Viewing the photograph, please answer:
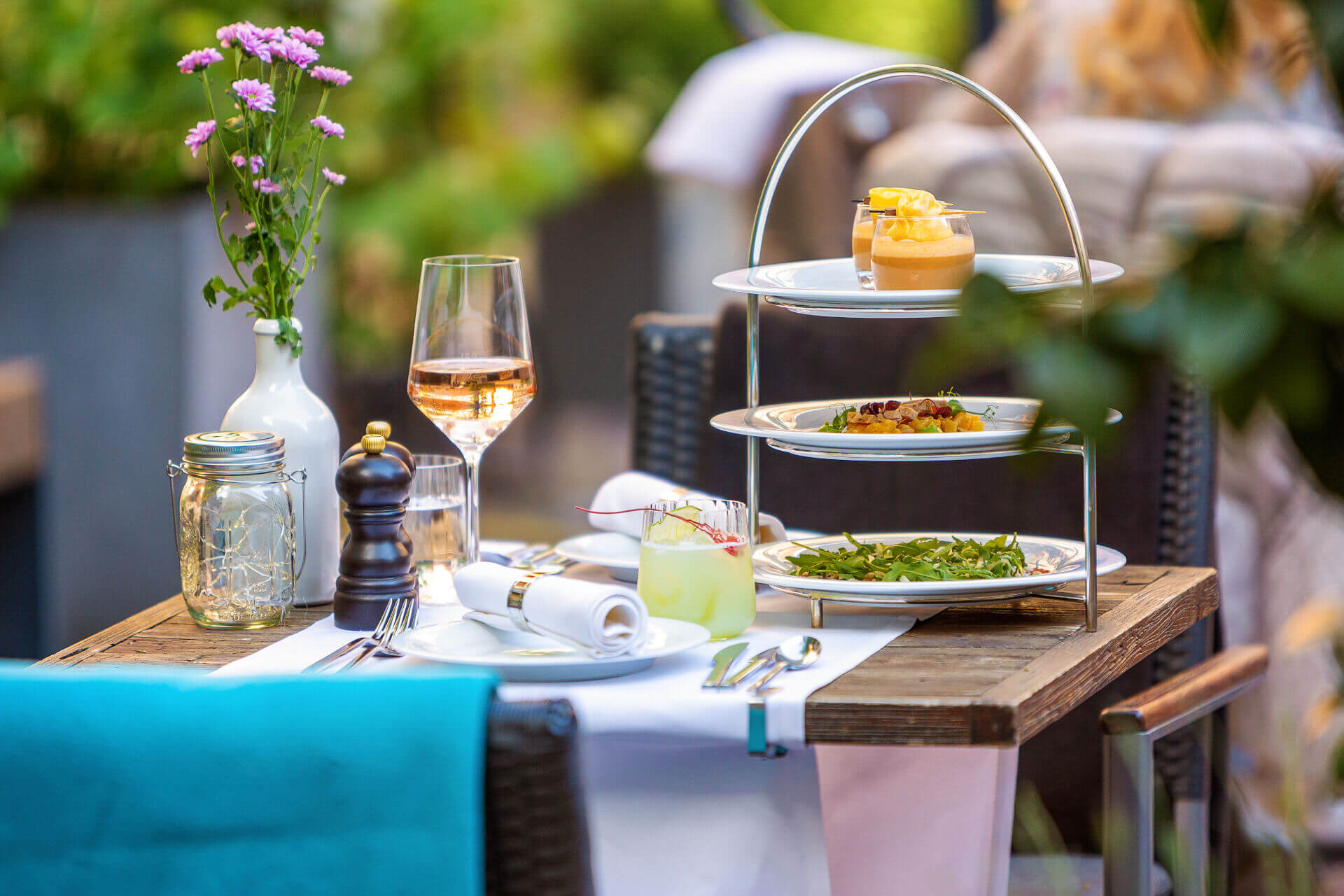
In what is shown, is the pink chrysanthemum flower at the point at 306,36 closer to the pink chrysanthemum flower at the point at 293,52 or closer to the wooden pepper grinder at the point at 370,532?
the pink chrysanthemum flower at the point at 293,52

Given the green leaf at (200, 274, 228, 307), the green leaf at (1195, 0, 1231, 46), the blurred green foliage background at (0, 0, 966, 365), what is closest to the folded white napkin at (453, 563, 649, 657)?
the green leaf at (200, 274, 228, 307)

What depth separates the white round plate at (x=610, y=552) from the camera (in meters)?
1.22

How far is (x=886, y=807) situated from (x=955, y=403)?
11.8 inches

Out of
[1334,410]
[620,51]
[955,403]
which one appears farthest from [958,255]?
[620,51]

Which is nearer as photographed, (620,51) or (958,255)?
(958,255)

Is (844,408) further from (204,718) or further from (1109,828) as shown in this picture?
(204,718)

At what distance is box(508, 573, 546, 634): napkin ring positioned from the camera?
99 cm

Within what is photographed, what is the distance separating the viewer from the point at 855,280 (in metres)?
1.21

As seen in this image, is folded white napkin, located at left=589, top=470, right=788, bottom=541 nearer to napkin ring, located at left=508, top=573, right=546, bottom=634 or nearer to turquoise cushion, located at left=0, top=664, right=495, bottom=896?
napkin ring, located at left=508, top=573, right=546, bottom=634

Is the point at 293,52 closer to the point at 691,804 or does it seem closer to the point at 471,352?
the point at 471,352

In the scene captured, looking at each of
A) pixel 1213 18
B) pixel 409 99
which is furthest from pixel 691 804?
pixel 409 99

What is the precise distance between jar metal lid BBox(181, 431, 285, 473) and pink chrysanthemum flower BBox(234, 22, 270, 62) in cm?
28

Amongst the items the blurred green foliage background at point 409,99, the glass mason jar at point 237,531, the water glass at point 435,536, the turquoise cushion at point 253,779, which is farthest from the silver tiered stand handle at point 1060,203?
the blurred green foliage background at point 409,99

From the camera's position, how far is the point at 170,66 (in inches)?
127
